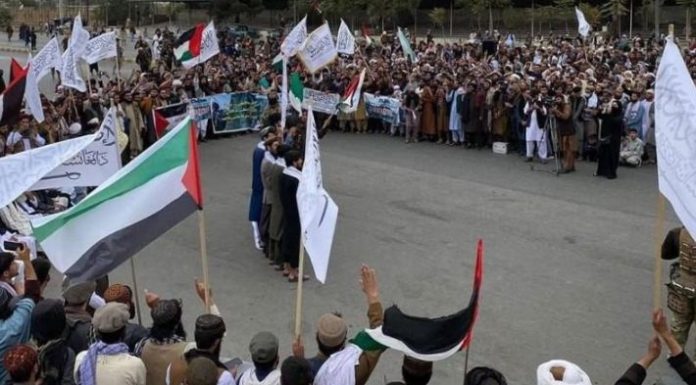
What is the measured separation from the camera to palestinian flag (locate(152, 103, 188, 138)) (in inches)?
627

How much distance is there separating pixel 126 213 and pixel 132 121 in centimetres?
1046

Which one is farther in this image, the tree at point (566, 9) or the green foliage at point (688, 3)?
the tree at point (566, 9)

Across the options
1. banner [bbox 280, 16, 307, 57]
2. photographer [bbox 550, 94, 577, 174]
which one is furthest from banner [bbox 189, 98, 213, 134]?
photographer [bbox 550, 94, 577, 174]

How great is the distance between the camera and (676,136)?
499 centimetres

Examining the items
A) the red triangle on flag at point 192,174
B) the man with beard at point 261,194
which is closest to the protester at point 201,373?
the red triangle on flag at point 192,174

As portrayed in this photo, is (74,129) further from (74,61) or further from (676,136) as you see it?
(676,136)

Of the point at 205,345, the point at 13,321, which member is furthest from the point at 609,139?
the point at 13,321

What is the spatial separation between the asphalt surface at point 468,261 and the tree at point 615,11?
26.1 metres

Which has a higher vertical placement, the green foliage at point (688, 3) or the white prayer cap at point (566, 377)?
the green foliage at point (688, 3)

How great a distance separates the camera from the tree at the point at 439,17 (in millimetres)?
46500

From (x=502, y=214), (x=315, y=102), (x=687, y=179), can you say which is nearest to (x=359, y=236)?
(x=502, y=214)

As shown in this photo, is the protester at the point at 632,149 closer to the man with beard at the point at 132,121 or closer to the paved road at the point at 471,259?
the paved road at the point at 471,259

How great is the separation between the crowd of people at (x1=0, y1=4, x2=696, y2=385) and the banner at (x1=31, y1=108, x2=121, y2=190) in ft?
2.73

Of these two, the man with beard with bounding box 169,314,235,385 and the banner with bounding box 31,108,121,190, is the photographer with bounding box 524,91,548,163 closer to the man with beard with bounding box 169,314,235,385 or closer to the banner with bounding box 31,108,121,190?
the banner with bounding box 31,108,121,190
